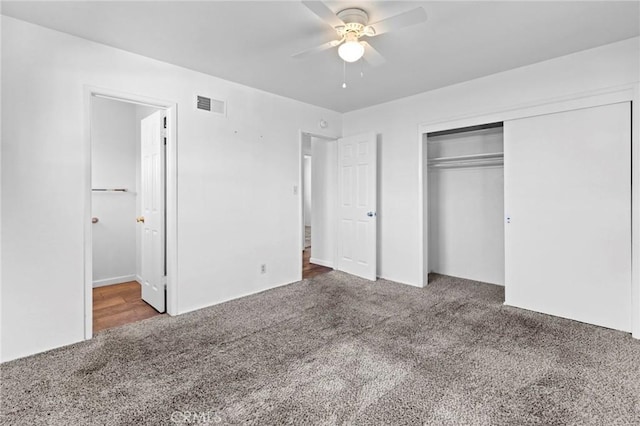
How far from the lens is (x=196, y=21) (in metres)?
2.39

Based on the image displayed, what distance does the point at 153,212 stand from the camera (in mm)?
3518

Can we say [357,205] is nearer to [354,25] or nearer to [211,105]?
[211,105]

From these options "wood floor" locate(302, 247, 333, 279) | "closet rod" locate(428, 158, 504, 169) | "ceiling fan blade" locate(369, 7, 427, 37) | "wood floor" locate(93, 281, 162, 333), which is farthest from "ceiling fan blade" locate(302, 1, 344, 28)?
"wood floor" locate(302, 247, 333, 279)

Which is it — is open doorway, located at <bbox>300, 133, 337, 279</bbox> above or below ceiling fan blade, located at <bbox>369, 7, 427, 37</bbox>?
below

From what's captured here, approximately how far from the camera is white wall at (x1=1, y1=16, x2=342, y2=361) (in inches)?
92.8

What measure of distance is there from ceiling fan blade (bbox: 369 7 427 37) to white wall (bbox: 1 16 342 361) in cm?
210

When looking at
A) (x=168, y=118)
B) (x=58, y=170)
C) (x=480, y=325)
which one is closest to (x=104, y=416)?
(x=58, y=170)

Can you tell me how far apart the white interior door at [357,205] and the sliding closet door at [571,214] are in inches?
65.3

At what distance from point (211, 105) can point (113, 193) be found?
2107mm

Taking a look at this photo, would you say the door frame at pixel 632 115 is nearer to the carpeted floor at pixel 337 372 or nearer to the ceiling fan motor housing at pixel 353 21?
the carpeted floor at pixel 337 372

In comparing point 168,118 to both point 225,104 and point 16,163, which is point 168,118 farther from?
point 16,163

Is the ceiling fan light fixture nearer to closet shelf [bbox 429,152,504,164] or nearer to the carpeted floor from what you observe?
the carpeted floor

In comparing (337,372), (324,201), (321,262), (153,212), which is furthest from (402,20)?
(321,262)

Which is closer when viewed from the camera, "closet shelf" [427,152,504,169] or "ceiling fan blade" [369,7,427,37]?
"ceiling fan blade" [369,7,427,37]
